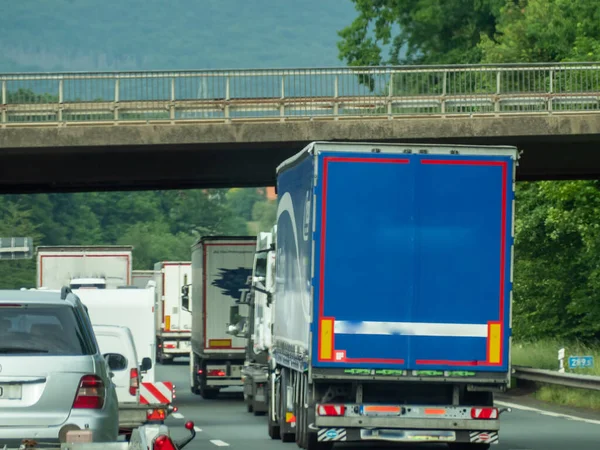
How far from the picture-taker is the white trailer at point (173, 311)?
2035 inches

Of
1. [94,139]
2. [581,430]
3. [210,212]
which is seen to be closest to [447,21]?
[94,139]

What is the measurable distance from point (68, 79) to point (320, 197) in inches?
840

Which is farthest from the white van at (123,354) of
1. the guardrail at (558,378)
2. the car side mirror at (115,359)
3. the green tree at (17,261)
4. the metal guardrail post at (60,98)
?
the green tree at (17,261)

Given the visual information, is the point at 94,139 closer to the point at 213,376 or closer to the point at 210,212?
the point at 213,376

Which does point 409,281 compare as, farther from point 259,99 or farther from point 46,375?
point 259,99

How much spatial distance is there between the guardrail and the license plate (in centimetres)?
1428

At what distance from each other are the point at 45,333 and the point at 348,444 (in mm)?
8737

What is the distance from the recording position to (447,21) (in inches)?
3044

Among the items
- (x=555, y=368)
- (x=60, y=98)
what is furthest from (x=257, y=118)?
(x=555, y=368)

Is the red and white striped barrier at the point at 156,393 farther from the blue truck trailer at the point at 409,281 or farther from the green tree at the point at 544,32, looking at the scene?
the green tree at the point at 544,32

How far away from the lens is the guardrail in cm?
2452

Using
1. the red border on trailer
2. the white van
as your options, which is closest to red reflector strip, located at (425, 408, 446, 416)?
the red border on trailer

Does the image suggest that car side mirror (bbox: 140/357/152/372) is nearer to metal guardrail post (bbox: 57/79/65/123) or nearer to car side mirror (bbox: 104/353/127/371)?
car side mirror (bbox: 104/353/127/371)

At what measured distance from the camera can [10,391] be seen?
1128cm
